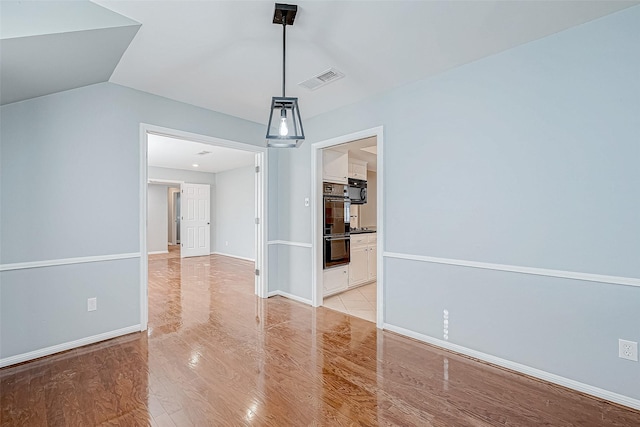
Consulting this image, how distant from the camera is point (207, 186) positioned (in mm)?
8820

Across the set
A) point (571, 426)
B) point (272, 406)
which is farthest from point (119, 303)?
point (571, 426)

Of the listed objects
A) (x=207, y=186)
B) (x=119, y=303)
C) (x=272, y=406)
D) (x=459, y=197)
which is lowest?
(x=272, y=406)

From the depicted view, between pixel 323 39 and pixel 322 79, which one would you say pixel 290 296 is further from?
pixel 323 39

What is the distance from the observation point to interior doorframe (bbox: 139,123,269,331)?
305 centimetres

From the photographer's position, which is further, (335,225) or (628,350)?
(335,225)

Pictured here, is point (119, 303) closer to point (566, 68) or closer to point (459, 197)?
point (459, 197)

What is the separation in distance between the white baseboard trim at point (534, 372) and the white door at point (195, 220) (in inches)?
275

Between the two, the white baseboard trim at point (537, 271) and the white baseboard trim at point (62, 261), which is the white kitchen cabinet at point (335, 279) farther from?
the white baseboard trim at point (62, 261)

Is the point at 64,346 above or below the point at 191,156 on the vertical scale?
below

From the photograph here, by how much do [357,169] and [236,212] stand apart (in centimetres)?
420

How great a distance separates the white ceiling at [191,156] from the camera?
17.5 feet

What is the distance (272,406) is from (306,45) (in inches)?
102

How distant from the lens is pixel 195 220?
8430mm

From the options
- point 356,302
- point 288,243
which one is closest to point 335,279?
point 356,302
